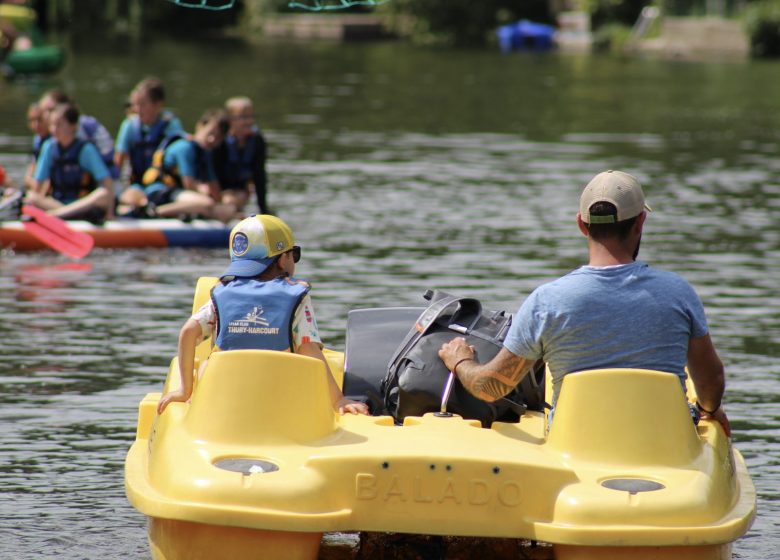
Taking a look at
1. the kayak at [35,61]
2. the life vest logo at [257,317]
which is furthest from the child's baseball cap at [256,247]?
the kayak at [35,61]

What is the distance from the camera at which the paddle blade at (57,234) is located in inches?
584

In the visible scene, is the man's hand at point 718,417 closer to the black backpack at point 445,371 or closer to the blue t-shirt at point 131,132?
the black backpack at point 445,371

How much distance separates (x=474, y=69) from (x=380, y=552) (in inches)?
1828

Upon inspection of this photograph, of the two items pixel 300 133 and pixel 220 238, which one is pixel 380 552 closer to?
pixel 220 238

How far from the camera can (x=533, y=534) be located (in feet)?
17.7

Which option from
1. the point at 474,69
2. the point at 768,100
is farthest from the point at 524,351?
the point at 474,69

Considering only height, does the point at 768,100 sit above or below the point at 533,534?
below

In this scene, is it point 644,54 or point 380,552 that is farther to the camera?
point 644,54

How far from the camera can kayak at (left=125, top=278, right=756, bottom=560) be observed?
5.36 metres

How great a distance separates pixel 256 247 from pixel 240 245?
0.25 ft

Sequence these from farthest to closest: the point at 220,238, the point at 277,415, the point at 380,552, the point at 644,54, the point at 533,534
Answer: the point at 644,54
the point at 220,238
the point at 380,552
the point at 277,415
the point at 533,534

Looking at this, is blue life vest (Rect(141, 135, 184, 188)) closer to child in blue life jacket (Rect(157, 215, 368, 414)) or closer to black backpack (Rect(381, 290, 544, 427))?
black backpack (Rect(381, 290, 544, 427))

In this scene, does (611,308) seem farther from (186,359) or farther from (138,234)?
(138,234)

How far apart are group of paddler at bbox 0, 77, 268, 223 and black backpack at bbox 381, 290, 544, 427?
28.8 feet
